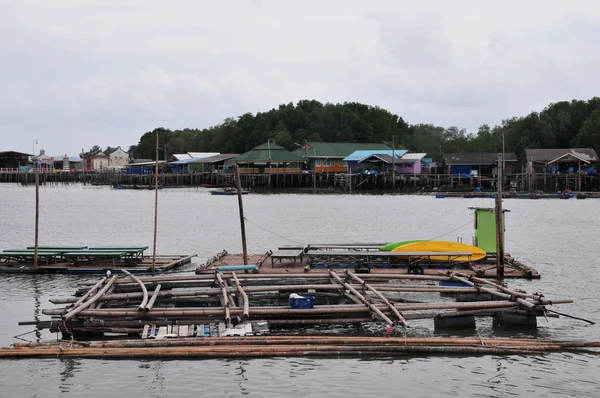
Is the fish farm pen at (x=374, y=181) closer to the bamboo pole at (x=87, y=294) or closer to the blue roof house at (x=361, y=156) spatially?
the blue roof house at (x=361, y=156)

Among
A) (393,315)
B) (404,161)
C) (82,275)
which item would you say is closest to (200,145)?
(404,161)

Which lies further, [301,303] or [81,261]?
[81,261]

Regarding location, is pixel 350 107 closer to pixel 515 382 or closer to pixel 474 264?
pixel 474 264

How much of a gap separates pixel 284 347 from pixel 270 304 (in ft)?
12.3

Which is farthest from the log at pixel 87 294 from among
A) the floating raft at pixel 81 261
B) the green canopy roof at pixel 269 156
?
the green canopy roof at pixel 269 156

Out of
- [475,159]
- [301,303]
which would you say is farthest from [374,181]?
[301,303]

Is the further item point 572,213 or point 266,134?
point 266,134

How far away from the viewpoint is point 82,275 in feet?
91.9

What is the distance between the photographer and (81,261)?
2942 centimetres

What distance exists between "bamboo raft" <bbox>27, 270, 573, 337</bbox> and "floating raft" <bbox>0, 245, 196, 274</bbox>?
629 centimetres

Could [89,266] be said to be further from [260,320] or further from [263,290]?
[260,320]

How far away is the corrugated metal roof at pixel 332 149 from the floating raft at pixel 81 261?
81.1 meters

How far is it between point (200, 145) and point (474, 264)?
13516 cm

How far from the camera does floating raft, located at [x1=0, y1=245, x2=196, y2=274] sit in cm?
2827
